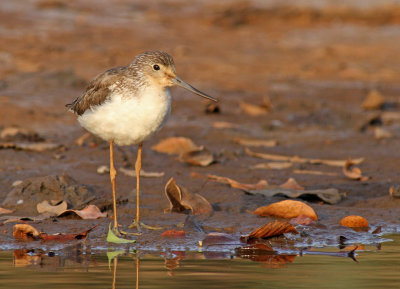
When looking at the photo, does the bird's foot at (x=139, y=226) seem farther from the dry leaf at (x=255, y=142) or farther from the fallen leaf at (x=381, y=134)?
the fallen leaf at (x=381, y=134)

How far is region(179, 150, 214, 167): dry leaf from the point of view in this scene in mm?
8852

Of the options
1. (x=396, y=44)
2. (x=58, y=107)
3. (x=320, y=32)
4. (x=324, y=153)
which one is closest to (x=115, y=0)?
(x=320, y=32)

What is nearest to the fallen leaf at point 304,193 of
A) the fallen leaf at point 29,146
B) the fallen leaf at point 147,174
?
the fallen leaf at point 147,174

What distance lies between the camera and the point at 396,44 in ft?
65.4

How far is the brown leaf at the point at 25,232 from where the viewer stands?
6094mm

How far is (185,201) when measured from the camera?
6.96 metres

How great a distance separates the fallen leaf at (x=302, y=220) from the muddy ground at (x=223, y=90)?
141mm

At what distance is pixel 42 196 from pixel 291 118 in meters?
5.77

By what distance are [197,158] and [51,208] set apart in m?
2.39

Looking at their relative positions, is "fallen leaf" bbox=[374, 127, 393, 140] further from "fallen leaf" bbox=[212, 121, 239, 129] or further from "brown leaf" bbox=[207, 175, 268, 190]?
"brown leaf" bbox=[207, 175, 268, 190]

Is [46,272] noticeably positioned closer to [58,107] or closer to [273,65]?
[58,107]

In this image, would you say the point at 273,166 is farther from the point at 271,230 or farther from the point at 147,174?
the point at 271,230

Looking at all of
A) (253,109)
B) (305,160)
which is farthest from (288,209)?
(253,109)

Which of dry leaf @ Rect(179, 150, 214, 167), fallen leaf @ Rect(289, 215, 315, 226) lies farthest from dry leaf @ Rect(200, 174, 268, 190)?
fallen leaf @ Rect(289, 215, 315, 226)
